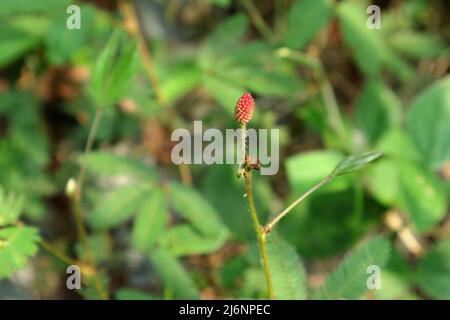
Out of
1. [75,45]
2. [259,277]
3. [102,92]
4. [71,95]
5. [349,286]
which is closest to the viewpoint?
[349,286]

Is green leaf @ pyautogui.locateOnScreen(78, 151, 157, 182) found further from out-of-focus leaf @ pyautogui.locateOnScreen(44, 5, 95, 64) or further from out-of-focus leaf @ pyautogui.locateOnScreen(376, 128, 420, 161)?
out-of-focus leaf @ pyautogui.locateOnScreen(376, 128, 420, 161)

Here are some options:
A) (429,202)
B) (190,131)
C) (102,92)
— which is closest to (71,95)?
(190,131)

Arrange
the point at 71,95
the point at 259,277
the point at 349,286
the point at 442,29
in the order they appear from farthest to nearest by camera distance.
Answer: the point at 442,29, the point at 71,95, the point at 259,277, the point at 349,286

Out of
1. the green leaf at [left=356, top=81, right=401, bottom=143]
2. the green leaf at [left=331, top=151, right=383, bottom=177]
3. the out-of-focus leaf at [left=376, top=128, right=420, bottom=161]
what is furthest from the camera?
the green leaf at [left=356, top=81, right=401, bottom=143]

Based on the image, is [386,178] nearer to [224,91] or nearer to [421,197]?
[421,197]

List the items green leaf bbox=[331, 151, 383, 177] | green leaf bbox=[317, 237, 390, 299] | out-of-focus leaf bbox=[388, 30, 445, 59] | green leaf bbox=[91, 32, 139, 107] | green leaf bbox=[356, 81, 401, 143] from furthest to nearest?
out-of-focus leaf bbox=[388, 30, 445, 59], green leaf bbox=[356, 81, 401, 143], green leaf bbox=[91, 32, 139, 107], green leaf bbox=[317, 237, 390, 299], green leaf bbox=[331, 151, 383, 177]

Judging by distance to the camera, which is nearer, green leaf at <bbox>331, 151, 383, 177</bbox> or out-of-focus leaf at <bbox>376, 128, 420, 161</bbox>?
green leaf at <bbox>331, 151, 383, 177</bbox>

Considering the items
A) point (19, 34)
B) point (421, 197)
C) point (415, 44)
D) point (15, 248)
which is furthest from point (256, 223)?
point (415, 44)

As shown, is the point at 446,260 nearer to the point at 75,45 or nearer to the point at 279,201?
the point at 279,201

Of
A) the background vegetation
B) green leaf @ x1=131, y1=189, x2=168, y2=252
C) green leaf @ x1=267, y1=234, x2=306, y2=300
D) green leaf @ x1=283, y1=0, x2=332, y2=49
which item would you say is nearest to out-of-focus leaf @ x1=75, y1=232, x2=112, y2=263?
the background vegetation
